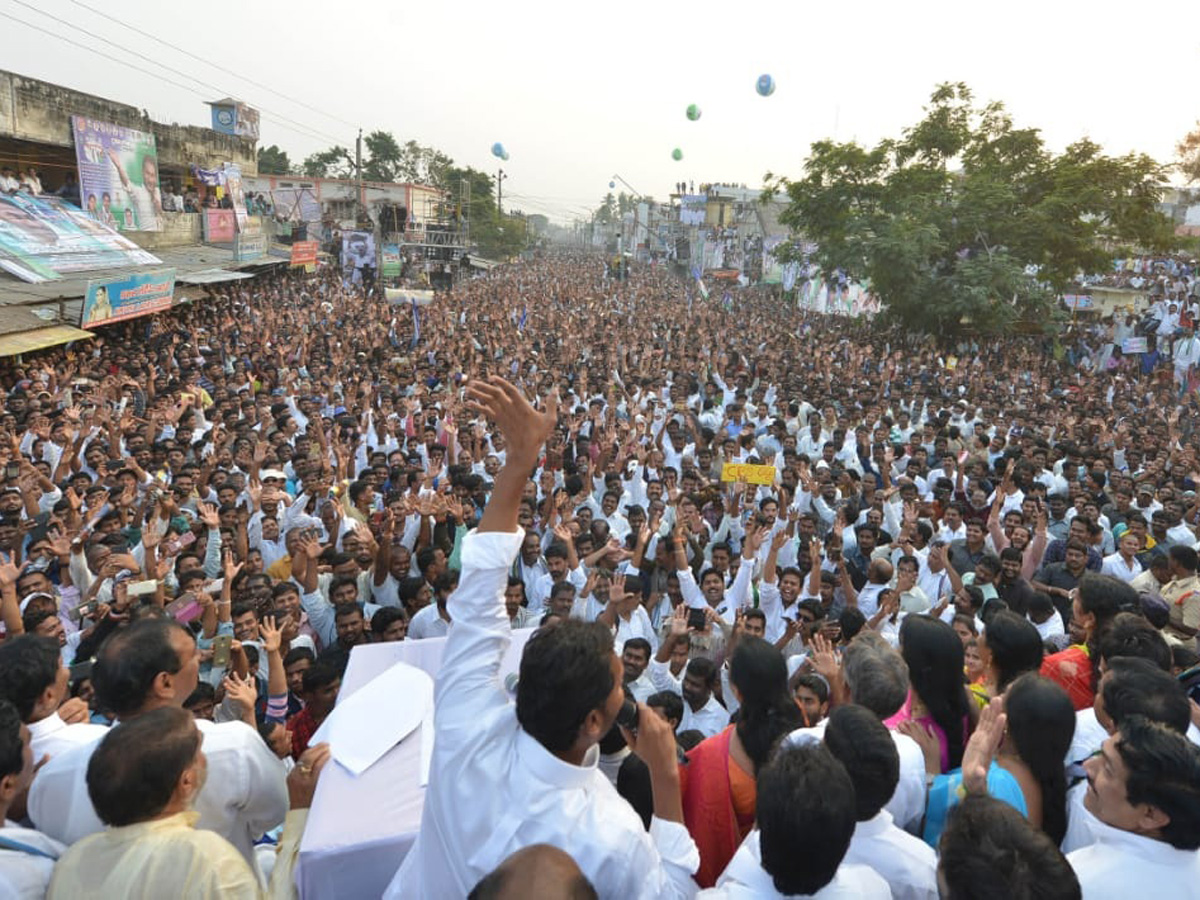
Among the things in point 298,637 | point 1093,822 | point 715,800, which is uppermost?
point 1093,822

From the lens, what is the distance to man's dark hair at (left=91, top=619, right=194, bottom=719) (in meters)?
2.11

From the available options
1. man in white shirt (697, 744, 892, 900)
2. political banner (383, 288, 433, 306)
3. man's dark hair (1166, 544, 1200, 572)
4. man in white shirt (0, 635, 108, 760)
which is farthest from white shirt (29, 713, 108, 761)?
political banner (383, 288, 433, 306)

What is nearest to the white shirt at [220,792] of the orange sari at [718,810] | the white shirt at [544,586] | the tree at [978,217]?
the orange sari at [718,810]

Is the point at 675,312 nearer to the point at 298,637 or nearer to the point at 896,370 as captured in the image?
the point at 896,370

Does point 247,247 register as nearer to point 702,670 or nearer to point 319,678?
point 319,678

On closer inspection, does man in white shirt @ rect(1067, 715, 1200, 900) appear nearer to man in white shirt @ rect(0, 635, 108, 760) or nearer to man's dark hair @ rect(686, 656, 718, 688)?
man's dark hair @ rect(686, 656, 718, 688)

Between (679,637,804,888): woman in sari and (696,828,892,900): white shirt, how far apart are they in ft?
1.43

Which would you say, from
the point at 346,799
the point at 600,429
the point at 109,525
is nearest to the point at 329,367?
the point at 600,429

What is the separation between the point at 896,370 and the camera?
1558 centimetres

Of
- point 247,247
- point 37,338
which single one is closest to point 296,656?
point 37,338

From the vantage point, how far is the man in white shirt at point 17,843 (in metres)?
1.59

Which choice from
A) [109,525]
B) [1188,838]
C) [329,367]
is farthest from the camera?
[329,367]

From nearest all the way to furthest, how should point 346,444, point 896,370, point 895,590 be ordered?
1. point 895,590
2. point 346,444
3. point 896,370

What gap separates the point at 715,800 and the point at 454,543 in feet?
12.5
